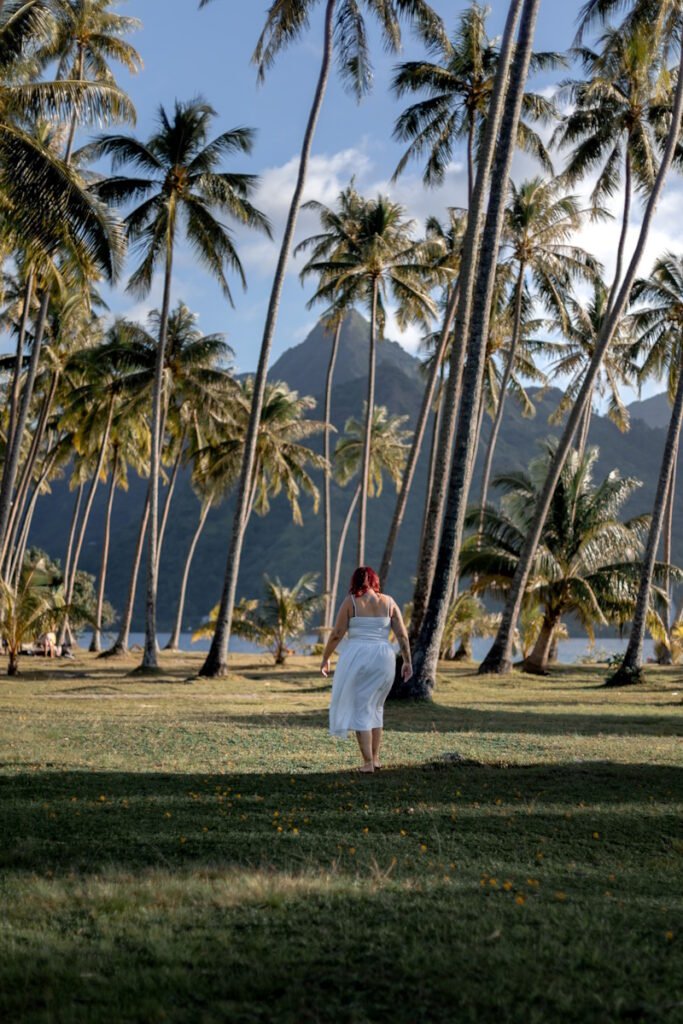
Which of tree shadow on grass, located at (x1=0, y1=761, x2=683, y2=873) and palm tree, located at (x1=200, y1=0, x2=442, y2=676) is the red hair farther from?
palm tree, located at (x1=200, y1=0, x2=442, y2=676)

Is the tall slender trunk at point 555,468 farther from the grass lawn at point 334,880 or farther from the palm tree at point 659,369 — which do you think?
the grass lawn at point 334,880

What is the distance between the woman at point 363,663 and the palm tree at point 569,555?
863 inches

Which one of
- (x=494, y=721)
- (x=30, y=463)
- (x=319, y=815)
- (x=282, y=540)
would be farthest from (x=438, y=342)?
(x=282, y=540)

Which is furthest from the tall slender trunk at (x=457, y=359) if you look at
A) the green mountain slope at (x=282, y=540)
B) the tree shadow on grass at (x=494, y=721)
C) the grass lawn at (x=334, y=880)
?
the green mountain slope at (x=282, y=540)

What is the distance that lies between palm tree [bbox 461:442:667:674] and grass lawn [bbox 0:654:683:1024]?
1862 centimetres

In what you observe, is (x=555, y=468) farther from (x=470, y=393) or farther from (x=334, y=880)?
(x=334, y=880)

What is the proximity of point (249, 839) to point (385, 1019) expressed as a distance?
115 inches

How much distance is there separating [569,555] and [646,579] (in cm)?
497

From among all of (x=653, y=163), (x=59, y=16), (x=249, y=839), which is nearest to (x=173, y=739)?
(x=249, y=839)

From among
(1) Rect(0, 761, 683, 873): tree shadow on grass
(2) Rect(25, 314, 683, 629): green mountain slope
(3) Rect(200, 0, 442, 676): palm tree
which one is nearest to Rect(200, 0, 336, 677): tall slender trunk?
(3) Rect(200, 0, 442, 676): palm tree

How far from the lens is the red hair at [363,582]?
8.50 m

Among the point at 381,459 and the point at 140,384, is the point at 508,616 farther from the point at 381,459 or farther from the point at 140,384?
the point at 381,459

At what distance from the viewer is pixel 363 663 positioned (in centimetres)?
825

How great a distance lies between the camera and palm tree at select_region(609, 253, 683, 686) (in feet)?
82.9
